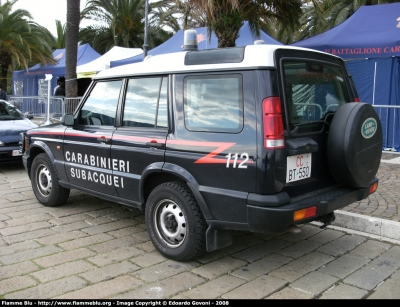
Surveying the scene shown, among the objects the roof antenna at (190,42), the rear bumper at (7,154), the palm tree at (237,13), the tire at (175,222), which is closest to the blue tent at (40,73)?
the palm tree at (237,13)

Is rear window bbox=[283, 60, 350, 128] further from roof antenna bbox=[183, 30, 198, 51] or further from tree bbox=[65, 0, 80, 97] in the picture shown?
tree bbox=[65, 0, 80, 97]

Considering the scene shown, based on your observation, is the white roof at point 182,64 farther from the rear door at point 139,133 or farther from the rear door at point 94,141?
the rear door at point 94,141

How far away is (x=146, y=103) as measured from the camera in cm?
432

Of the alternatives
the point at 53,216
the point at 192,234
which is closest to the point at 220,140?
the point at 192,234

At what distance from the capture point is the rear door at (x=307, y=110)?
3454mm

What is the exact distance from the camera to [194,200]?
3766 mm

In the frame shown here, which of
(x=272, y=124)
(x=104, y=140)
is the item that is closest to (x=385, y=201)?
(x=272, y=124)

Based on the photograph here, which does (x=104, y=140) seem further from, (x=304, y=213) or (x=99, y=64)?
(x=99, y=64)

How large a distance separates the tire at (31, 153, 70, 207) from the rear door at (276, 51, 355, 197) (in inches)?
134

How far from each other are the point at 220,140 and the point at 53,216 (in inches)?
116

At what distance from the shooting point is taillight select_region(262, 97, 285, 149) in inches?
128

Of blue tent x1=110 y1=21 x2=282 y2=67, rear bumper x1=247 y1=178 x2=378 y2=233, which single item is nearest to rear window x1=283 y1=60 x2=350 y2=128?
rear bumper x1=247 y1=178 x2=378 y2=233

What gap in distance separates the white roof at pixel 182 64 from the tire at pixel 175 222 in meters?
1.11

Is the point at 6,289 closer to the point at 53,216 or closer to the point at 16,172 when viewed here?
the point at 53,216
